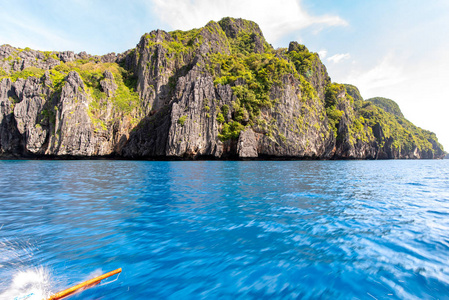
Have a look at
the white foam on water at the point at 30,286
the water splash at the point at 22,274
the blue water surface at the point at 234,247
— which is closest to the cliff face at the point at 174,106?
the blue water surface at the point at 234,247

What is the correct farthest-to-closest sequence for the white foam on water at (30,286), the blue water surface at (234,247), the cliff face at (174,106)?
the cliff face at (174,106)
the blue water surface at (234,247)
the white foam on water at (30,286)

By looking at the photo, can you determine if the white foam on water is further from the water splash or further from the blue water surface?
the blue water surface

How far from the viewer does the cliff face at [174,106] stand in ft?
155

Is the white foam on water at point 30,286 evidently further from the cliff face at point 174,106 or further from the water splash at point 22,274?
the cliff face at point 174,106

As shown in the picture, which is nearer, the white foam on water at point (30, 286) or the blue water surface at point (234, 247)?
the white foam on water at point (30, 286)

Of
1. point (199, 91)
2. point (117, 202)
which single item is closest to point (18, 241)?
point (117, 202)

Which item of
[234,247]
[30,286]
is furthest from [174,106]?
[30,286]

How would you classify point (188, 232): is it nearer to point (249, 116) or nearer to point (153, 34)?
point (249, 116)

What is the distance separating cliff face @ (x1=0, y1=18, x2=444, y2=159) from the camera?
47312mm

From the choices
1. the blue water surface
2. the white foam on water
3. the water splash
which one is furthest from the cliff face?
the white foam on water

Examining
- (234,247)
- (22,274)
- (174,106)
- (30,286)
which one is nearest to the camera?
(30,286)

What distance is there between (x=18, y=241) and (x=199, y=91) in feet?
156

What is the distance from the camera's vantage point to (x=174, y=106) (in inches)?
1857

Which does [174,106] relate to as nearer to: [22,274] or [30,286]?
[22,274]
